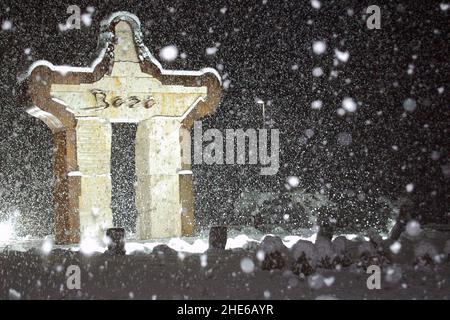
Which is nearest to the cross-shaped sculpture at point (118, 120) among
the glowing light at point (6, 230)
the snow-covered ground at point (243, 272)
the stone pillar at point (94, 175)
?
the stone pillar at point (94, 175)

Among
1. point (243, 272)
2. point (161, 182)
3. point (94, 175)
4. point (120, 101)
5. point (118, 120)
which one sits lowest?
point (243, 272)

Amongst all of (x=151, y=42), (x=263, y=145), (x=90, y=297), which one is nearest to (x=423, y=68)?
(x=263, y=145)

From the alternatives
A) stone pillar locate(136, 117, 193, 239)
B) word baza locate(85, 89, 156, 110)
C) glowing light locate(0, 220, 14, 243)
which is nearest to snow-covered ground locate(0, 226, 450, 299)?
stone pillar locate(136, 117, 193, 239)

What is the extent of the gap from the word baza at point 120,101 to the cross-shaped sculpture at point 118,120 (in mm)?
23

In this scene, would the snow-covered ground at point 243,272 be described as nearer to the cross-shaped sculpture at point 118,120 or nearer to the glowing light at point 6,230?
the cross-shaped sculpture at point 118,120

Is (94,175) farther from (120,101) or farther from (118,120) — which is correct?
(120,101)

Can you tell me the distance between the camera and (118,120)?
49.0 ft

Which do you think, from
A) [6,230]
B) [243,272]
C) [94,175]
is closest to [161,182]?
[94,175]

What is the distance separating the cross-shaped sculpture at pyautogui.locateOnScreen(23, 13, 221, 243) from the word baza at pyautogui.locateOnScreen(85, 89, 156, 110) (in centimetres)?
2

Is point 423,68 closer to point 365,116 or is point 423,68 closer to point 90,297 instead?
point 365,116

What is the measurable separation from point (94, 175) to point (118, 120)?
4.65 ft

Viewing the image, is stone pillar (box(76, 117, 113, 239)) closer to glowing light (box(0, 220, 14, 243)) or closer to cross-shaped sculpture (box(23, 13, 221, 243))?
cross-shaped sculpture (box(23, 13, 221, 243))

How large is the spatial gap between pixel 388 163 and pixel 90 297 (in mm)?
17316

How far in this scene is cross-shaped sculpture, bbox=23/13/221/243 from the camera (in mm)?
14273
